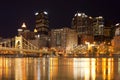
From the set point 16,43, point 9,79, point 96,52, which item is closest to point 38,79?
Answer: point 9,79

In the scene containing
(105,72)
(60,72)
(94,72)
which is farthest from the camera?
(60,72)

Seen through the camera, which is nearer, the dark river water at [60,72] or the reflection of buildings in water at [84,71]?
the dark river water at [60,72]

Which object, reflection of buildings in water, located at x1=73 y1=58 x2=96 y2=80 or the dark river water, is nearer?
the dark river water

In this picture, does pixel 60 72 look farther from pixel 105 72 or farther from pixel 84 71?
pixel 105 72

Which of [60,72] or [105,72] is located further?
[60,72]

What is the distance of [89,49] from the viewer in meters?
135

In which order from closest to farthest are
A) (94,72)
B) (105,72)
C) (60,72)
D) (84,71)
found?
(105,72) → (94,72) → (60,72) → (84,71)

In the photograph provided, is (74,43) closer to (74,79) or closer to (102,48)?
(102,48)

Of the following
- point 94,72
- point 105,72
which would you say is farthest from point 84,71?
point 105,72

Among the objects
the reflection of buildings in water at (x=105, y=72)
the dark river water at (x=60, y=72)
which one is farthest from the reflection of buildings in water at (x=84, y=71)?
the reflection of buildings in water at (x=105, y=72)

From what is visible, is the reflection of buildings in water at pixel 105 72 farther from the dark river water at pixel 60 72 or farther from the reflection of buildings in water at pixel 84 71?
the reflection of buildings in water at pixel 84 71

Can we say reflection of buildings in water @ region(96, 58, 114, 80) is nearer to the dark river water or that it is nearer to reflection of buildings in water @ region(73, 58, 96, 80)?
the dark river water

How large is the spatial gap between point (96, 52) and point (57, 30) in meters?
36.5

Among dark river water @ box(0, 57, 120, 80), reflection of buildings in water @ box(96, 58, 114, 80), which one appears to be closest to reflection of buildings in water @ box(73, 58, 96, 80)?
dark river water @ box(0, 57, 120, 80)
